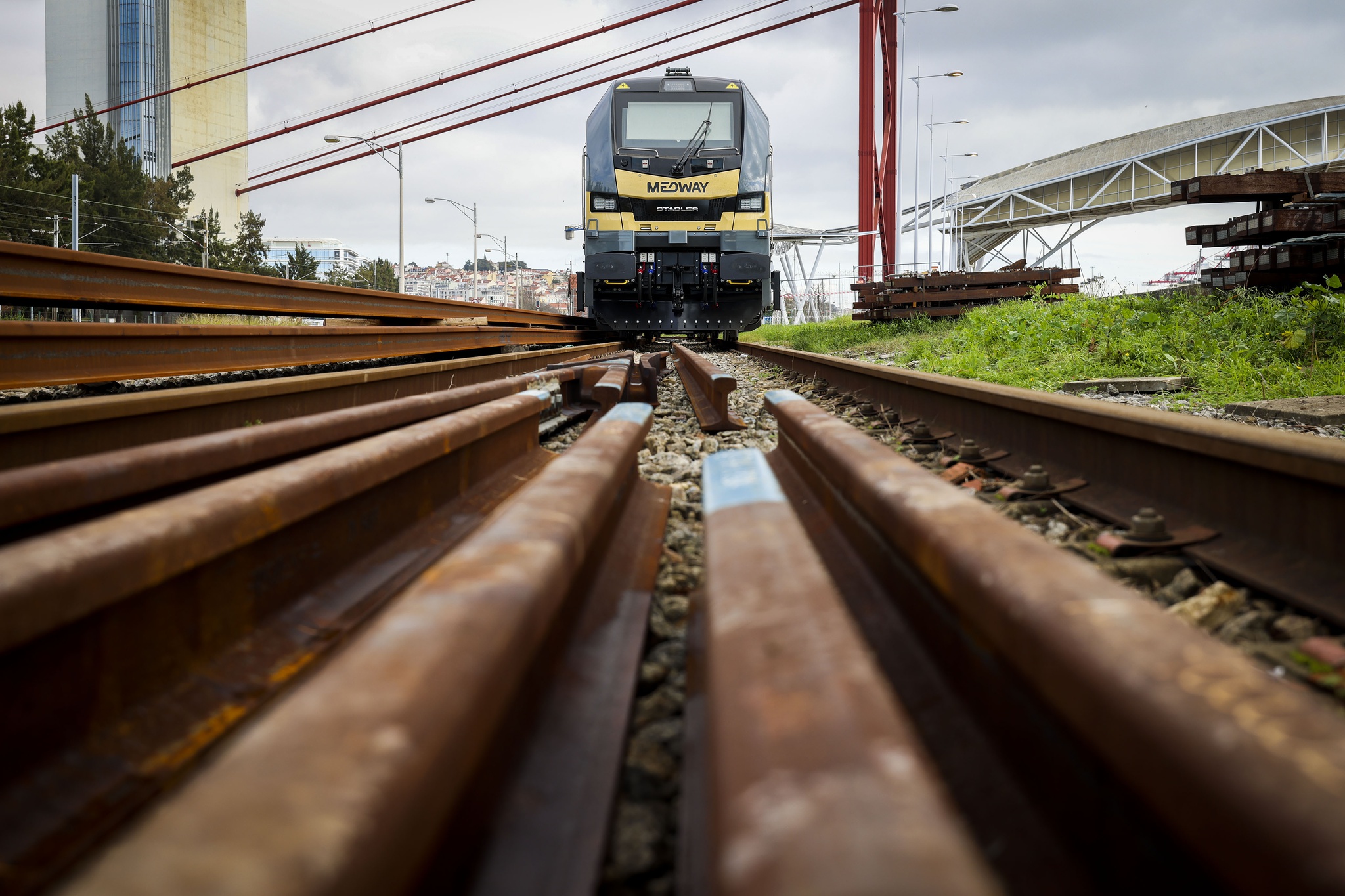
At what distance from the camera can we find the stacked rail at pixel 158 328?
334 cm

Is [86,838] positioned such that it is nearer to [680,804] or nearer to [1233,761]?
[680,804]

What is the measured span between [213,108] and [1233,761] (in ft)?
351

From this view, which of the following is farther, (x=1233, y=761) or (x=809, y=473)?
(x=809, y=473)

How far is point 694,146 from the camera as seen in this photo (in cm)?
1226

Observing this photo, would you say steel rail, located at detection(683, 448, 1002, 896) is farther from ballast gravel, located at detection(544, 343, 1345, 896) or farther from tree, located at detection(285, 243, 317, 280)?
tree, located at detection(285, 243, 317, 280)

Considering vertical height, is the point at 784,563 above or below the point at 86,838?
above

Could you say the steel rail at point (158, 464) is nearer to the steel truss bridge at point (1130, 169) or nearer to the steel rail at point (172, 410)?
the steel rail at point (172, 410)

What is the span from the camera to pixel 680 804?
1.08m

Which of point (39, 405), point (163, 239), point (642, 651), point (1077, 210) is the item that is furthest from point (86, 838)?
point (163, 239)

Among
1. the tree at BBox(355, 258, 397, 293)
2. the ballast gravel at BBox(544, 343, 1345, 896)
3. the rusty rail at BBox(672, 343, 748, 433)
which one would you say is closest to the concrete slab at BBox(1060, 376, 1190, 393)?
the ballast gravel at BBox(544, 343, 1345, 896)

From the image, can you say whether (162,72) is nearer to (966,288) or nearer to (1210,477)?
(966,288)

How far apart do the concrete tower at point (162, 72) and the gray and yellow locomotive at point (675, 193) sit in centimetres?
8593

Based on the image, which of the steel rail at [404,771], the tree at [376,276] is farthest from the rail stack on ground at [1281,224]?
the tree at [376,276]

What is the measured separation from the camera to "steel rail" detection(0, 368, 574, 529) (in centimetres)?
144
